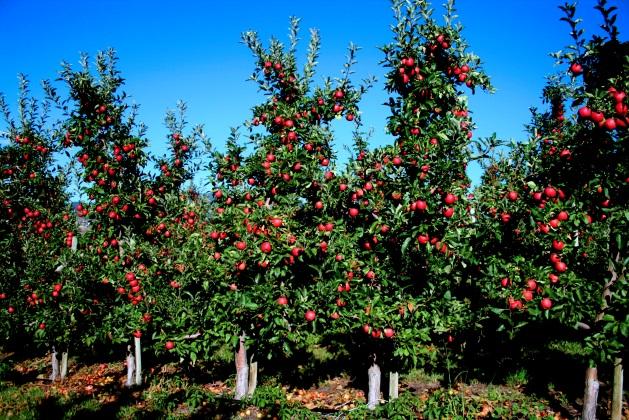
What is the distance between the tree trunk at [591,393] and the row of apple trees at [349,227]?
2.38 ft

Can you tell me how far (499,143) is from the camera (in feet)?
17.0

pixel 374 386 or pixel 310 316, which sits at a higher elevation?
pixel 310 316

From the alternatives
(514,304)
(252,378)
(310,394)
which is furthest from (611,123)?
(252,378)

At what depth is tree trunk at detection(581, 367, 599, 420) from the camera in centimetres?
546

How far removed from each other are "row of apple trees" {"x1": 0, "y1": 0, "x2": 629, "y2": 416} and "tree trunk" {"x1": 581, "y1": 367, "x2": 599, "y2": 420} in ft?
2.38

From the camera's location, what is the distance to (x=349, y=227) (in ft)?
21.3

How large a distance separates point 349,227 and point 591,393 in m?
4.10

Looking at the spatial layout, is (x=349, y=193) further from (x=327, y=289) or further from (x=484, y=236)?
(x=484, y=236)

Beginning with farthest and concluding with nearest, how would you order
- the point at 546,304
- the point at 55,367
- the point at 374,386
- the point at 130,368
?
the point at 55,367 < the point at 130,368 < the point at 374,386 < the point at 546,304

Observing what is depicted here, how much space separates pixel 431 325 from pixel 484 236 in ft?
6.98

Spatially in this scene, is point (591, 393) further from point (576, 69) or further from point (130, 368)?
point (130, 368)

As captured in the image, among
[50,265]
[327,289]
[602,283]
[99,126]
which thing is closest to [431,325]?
[327,289]

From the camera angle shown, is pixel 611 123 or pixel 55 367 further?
pixel 55 367

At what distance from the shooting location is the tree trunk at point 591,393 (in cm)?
546
